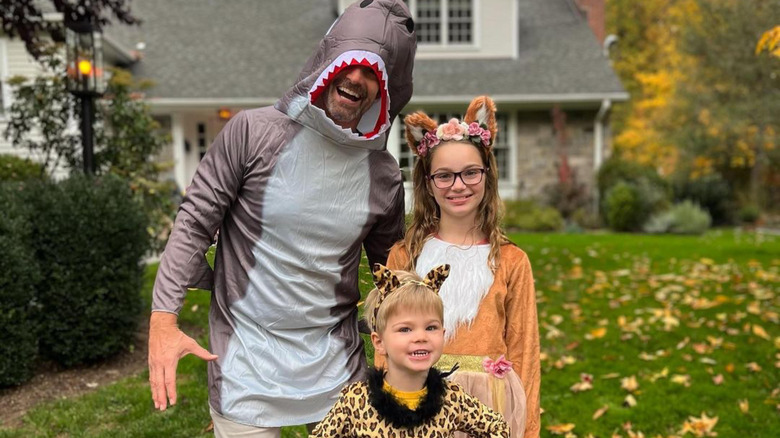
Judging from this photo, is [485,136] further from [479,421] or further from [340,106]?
[479,421]

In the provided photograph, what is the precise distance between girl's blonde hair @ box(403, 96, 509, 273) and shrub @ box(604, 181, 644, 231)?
37.4 ft

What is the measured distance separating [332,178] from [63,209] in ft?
10.8

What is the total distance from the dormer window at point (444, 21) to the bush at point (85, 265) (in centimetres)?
1064

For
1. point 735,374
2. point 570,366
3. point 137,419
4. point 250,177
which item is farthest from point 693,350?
point 250,177

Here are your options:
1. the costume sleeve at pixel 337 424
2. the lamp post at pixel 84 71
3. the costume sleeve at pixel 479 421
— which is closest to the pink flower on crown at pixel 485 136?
the costume sleeve at pixel 479 421

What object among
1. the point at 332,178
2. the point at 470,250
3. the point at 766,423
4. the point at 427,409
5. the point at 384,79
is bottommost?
the point at 766,423

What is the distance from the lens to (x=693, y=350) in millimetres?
5613

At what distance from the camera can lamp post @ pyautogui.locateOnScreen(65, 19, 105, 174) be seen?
588cm

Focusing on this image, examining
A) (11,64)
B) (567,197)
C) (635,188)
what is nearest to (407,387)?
(635,188)

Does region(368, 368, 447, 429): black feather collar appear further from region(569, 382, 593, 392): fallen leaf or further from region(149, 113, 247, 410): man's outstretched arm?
region(569, 382, 593, 392): fallen leaf

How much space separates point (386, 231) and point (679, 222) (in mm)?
12629

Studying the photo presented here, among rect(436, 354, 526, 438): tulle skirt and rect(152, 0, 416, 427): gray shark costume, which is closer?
rect(152, 0, 416, 427): gray shark costume

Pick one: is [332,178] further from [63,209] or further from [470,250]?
[63,209]

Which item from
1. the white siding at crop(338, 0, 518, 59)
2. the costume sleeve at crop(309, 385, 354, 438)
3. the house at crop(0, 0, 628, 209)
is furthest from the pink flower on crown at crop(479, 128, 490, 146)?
the white siding at crop(338, 0, 518, 59)
